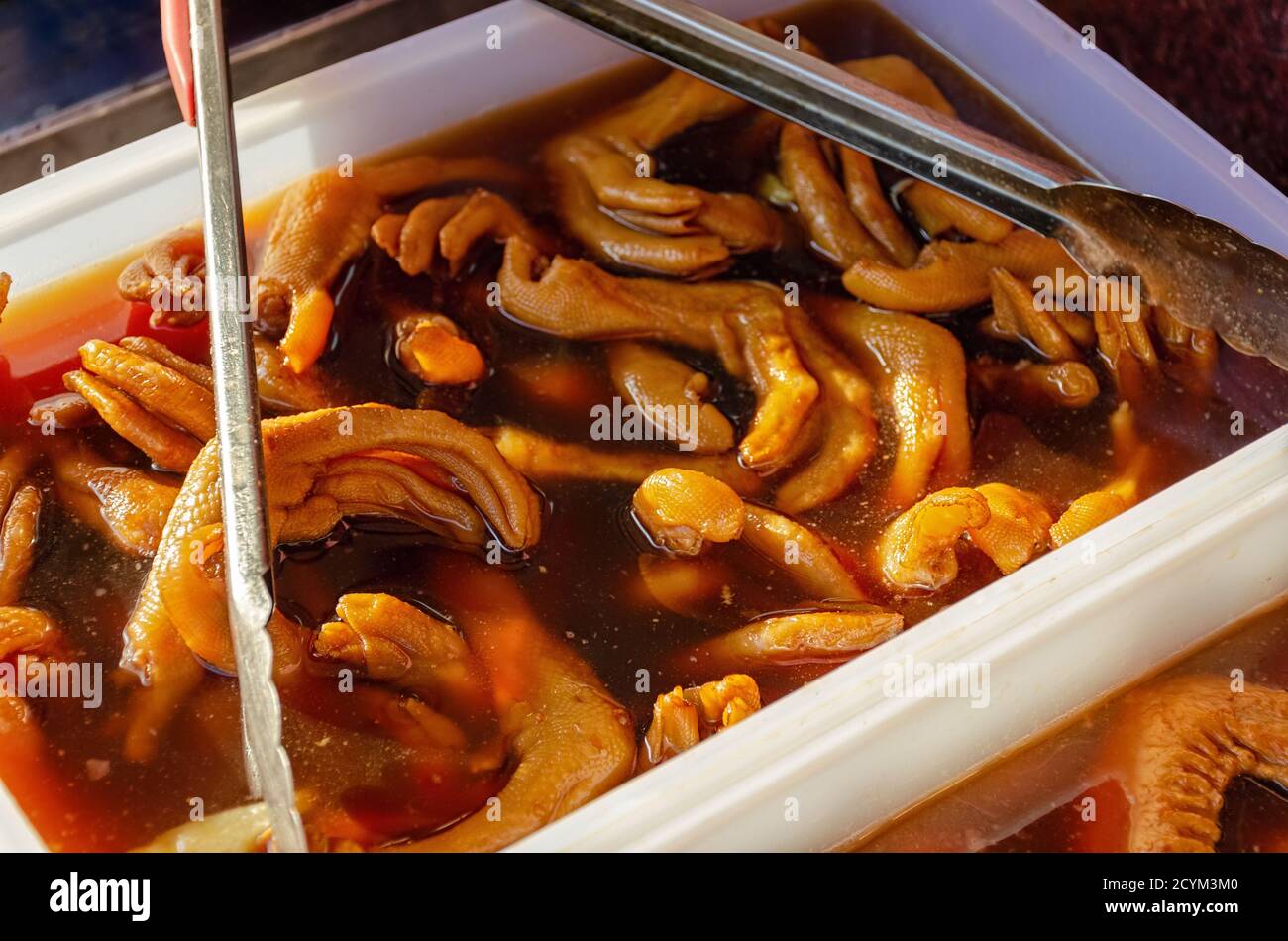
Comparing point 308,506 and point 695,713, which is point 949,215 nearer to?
point 695,713

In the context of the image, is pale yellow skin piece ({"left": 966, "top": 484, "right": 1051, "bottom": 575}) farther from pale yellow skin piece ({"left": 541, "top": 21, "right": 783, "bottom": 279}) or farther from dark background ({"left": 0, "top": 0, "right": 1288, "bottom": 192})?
dark background ({"left": 0, "top": 0, "right": 1288, "bottom": 192})

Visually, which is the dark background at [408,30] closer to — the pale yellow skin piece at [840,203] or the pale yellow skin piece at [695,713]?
the pale yellow skin piece at [840,203]

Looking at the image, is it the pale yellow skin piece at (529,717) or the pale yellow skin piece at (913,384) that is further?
the pale yellow skin piece at (913,384)

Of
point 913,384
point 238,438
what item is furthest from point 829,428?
point 238,438

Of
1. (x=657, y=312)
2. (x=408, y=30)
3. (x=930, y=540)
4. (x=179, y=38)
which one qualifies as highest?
(x=408, y=30)

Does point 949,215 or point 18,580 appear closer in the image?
point 18,580

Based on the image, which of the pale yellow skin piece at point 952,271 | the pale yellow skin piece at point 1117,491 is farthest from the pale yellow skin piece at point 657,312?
the pale yellow skin piece at point 1117,491
